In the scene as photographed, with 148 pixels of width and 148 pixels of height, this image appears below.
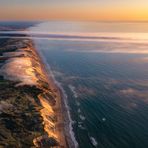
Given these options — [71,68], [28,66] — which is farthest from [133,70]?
[28,66]

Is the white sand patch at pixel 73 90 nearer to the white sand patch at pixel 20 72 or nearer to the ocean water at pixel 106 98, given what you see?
the ocean water at pixel 106 98

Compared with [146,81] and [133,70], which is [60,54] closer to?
[133,70]

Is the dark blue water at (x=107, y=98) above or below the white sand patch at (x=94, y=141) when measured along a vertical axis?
below

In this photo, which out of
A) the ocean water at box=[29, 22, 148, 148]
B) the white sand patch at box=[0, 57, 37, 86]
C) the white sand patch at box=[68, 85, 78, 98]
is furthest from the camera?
the white sand patch at box=[0, 57, 37, 86]

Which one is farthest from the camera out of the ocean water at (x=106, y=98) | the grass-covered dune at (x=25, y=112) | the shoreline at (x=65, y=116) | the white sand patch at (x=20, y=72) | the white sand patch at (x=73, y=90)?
the white sand patch at (x=20, y=72)

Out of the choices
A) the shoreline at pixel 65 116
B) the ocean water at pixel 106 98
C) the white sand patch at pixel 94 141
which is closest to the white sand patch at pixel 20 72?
the shoreline at pixel 65 116

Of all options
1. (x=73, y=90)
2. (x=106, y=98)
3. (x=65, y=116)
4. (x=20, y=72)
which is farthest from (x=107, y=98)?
(x=20, y=72)

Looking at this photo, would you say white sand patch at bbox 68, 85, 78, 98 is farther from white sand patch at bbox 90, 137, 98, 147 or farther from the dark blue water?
white sand patch at bbox 90, 137, 98, 147

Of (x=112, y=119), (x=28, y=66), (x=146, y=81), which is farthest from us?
(x=28, y=66)

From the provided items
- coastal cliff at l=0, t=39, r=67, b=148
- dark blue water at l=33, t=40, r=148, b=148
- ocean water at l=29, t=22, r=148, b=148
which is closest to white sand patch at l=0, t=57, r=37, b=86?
coastal cliff at l=0, t=39, r=67, b=148
